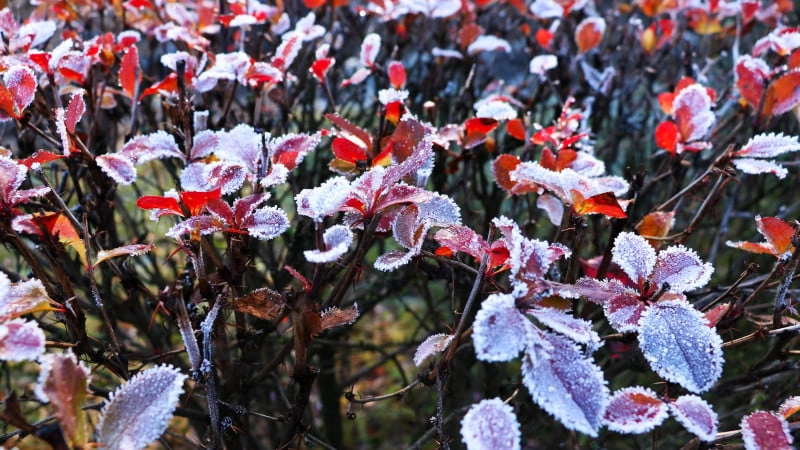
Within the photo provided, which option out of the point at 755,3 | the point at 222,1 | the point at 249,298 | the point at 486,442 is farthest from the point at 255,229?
the point at 755,3

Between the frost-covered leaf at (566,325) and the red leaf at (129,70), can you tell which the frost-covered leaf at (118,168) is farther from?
the frost-covered leaf at (566,325)

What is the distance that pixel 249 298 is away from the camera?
39.6 inches

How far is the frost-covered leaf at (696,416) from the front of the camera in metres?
0.82

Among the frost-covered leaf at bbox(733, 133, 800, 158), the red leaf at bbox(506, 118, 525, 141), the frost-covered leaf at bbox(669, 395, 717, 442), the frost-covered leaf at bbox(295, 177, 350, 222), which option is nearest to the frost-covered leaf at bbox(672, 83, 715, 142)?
the frost-covered leaf at bbox(733, 133, 800, 158)

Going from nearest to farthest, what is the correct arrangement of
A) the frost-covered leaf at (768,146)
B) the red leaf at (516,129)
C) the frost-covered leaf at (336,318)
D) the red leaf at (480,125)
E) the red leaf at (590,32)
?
the frost-covered leaf at (336,318)
the frost-covered leaf at (768,146)
the red leaf at (480,125)
the red leaf at (516,129)
the red leaf at (590,32)

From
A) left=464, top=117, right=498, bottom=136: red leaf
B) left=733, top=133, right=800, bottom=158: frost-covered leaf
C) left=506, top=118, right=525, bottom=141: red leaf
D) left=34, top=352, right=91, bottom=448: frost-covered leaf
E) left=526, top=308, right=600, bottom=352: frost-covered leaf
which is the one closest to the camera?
left=34, top=352, right=91, bottom=448: frost-covered leaf

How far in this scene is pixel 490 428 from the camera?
0.80 meters

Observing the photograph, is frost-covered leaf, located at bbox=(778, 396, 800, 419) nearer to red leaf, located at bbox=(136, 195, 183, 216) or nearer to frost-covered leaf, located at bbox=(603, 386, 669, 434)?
frost-covered leaf, located at bbox=(603, 386, 669, 434)

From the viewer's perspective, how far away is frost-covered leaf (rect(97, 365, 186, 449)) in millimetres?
798

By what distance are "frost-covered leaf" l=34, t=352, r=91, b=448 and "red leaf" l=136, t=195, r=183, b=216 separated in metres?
0.31

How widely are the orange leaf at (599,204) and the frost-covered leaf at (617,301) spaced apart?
0.11 m

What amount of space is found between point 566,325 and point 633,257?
0.20 m

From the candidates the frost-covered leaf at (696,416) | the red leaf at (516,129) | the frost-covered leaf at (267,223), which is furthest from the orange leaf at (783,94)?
the frost-covered leaf at (267,223)

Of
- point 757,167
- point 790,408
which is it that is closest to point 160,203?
point 790,408
